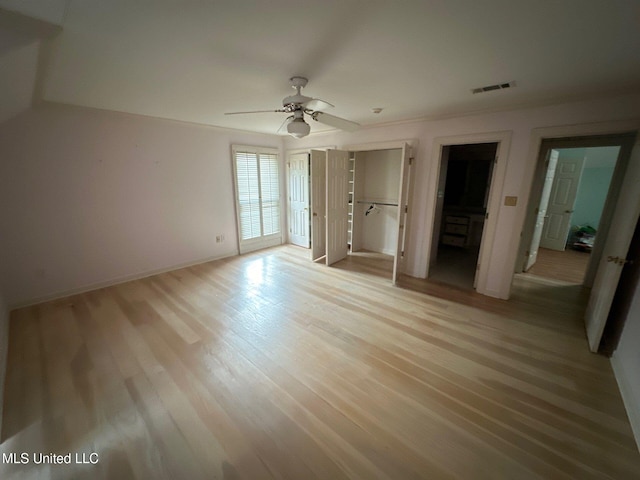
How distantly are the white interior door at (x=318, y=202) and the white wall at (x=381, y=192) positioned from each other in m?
0.90

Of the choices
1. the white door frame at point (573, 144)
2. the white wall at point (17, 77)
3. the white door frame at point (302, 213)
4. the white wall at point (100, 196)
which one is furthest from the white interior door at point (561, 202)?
the white wall at point (17, 77)

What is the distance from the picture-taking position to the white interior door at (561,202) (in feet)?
15.8

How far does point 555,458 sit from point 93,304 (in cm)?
453

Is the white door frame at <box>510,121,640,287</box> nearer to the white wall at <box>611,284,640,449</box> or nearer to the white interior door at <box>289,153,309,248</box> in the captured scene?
the white wall at <box>611,284,640,449</box>

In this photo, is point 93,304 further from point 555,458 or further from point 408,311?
point 555,458

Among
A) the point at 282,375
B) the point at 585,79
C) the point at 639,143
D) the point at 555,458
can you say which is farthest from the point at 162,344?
the point at 639,143

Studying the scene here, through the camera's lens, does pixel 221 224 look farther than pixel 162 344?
Yes

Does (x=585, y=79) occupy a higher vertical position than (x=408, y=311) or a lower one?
higher

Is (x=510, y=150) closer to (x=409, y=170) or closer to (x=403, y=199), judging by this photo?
(x=409, y=170)

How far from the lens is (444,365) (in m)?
2.11

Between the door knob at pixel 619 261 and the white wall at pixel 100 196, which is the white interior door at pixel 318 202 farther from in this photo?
the door knob at pixel 619 261

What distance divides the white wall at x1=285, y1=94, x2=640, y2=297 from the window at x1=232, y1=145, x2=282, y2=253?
194cm

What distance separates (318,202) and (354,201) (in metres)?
0.95

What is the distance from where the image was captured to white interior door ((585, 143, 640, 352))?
6.84ft
